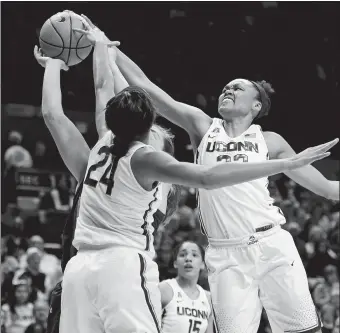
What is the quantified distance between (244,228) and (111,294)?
68.2 inches

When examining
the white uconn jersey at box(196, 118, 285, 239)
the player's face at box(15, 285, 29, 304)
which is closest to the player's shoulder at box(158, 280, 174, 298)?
the white uconn jersey at box(196, 118, 285, 239)

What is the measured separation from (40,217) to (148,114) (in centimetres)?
852

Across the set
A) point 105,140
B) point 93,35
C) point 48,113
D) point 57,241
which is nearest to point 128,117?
point 105,140

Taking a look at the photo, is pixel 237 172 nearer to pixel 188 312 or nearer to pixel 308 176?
pixel 308 176

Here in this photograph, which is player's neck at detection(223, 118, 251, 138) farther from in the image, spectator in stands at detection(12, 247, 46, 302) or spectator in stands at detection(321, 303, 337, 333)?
spectator in stands at detection(321, 303, 337, 333)

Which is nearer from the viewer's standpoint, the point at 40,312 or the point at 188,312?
the point at 188,312

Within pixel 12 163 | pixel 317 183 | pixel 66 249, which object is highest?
pixel 12 163

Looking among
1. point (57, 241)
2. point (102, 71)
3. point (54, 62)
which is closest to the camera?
point (102, 71)

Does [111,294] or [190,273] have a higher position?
[111,294]

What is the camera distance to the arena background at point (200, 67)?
45.1ft

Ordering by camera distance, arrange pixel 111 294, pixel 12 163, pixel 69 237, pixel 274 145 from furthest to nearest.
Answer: pixel 12 163, pixel 274 145, pixel 69 237, pixel 111 294

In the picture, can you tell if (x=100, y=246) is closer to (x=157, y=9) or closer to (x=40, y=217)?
(x=40, y=217)

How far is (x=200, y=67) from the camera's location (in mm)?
14820

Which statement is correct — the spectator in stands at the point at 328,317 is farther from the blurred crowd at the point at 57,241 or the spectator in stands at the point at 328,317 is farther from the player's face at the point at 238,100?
the player's face at the point at 238,100
